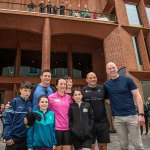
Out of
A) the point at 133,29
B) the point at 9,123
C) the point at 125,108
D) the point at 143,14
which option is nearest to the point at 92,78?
the point at 125,108

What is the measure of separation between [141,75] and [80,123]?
11193 mm

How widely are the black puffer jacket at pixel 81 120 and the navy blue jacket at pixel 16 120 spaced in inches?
32.4

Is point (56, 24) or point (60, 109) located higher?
point (56, 24)

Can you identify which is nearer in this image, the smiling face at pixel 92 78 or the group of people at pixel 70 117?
the group of people at pixel 70 117

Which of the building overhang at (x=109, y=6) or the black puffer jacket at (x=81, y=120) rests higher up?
the building overhang at (x=109, y=6)

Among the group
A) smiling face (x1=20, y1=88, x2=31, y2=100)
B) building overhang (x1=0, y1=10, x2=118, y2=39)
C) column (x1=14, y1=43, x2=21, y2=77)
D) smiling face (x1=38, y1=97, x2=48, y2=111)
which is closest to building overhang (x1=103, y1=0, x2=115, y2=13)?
building overhang (x1=0, y1=10, x2=118, y2=39)

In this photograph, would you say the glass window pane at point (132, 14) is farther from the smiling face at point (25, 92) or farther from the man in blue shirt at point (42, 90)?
the smiling face at point (25, 92)

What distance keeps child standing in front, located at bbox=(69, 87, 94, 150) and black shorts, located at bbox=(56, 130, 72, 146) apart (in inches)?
3.5

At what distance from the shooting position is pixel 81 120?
351 centimetres

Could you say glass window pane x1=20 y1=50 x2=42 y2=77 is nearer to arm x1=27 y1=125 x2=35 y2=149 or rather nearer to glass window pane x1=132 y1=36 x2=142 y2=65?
glass window pane x1=132 y1=36 x2=142 y2=65

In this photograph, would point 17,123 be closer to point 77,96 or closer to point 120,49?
point 77,96

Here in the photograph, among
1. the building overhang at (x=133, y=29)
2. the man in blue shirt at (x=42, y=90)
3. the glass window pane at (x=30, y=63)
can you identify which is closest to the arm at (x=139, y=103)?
the man in blue shirt at (x=42, y=90)

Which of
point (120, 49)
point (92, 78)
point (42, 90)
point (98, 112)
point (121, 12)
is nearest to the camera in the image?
point (42, 90)

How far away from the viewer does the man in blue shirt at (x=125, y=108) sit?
3.57 m
